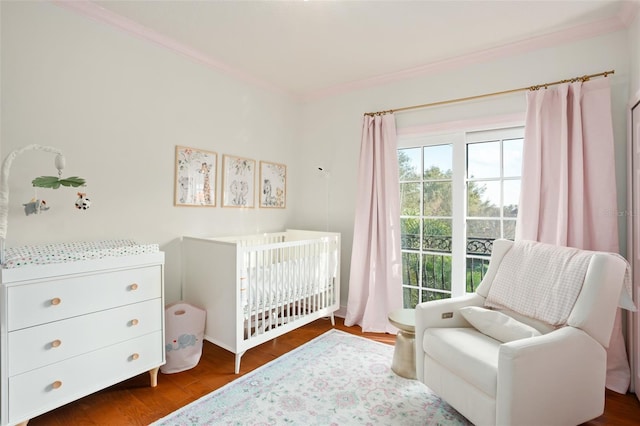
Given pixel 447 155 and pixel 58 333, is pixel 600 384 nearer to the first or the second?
pixel 447 155

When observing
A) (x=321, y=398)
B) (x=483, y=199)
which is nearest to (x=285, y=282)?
(x=321, y=398)

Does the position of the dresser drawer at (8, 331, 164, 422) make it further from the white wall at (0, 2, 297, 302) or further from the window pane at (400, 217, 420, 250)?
the window pane at (400, 217, 420, 250)

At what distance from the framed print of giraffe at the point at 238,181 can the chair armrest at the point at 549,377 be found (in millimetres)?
2426

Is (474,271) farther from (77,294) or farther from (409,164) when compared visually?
(77,294)

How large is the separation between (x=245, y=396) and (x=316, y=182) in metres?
2.28

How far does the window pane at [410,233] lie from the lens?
3129 mm

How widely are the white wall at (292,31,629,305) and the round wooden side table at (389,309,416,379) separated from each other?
4.15ft

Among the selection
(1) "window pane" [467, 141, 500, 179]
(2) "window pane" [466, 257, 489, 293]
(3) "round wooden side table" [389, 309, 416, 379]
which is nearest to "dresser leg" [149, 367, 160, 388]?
(3) "round wooden side table" [389, 309, 416, 379]

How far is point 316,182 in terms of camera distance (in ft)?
12.1

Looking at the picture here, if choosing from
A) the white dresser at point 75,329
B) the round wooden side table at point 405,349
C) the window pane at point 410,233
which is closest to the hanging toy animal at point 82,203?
the white dresser at point 75,329

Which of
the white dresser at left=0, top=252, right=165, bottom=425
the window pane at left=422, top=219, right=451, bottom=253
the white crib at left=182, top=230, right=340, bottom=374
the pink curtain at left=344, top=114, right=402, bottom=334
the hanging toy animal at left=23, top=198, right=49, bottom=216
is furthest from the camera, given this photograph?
the pink curtain at left=344, top=114, right=402, bottom=334

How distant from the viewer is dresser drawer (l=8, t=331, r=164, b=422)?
1.57 metres

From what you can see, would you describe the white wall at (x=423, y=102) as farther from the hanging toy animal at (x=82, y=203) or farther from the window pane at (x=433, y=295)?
the hanging toy animal at (x=82, y=203)

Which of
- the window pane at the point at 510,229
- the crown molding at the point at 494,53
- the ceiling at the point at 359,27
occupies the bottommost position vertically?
the window pane at the point at 510,229
